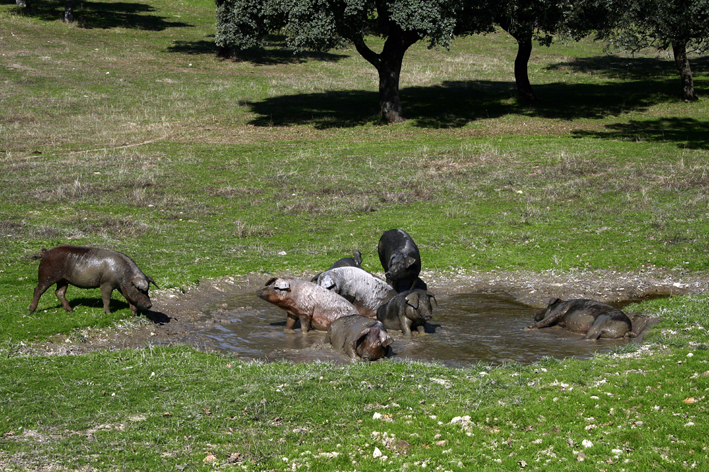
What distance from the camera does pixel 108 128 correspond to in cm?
4050

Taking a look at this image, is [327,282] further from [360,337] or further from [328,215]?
[328,215]

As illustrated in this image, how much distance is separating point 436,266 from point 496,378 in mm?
9265

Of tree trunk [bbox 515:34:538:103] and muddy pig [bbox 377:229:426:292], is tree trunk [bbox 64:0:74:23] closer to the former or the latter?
tree trunk [bbox 515:34:538:103]

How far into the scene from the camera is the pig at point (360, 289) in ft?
54.2

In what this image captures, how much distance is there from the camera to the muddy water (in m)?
13.1

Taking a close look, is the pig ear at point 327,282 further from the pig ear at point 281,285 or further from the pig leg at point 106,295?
the pig leg at point 106,295

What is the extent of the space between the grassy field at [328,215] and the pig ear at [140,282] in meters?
0.96

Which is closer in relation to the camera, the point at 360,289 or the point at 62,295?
the point at 62,295

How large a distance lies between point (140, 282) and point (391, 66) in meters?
30.3

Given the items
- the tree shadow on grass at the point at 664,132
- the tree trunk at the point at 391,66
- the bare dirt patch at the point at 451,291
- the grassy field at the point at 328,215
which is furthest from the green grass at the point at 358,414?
the tree trunk at the point at 391,66

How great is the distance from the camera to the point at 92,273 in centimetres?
1434

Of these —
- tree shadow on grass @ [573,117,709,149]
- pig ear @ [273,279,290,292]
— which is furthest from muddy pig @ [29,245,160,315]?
tree shadow on grass @ [573,117,709,149]

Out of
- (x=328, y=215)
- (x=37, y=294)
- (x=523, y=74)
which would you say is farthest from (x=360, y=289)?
(x=523, y=74)

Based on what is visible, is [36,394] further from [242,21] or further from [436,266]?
[242,21]
